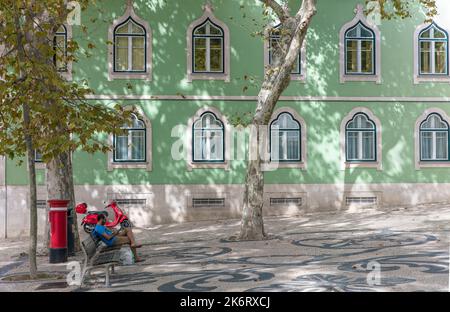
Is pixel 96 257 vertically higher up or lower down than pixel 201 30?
lower down

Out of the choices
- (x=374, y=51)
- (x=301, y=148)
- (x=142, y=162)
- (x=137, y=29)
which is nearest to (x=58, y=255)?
(x=142, y=162)

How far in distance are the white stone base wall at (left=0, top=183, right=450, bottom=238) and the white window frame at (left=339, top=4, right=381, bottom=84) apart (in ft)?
11.7

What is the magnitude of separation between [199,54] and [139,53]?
6.42 ft

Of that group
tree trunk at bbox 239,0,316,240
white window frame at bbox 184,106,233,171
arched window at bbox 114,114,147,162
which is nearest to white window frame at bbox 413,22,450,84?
white window frame at bbox 184,106,233,171

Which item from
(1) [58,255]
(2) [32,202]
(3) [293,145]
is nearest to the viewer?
(2) [32,202]

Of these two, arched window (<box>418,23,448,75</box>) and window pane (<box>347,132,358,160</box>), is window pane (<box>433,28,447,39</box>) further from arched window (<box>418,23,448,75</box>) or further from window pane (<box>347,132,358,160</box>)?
window pane (<box>347,132,358,160</box>)

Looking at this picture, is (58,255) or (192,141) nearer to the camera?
(58,255)

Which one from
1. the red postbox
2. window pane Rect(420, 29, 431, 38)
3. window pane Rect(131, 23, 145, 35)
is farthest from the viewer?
window pane Rect(420, 29, 431, 38)

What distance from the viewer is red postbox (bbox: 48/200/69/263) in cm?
1436

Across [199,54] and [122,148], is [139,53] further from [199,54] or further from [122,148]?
[122,148]

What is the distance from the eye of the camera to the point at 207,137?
77.5 feet

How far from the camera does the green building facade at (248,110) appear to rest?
2311 centimetres

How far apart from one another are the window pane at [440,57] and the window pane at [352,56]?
108 inches

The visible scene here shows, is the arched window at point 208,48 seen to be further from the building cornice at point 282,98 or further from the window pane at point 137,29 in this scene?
the window pane at point 137,29
